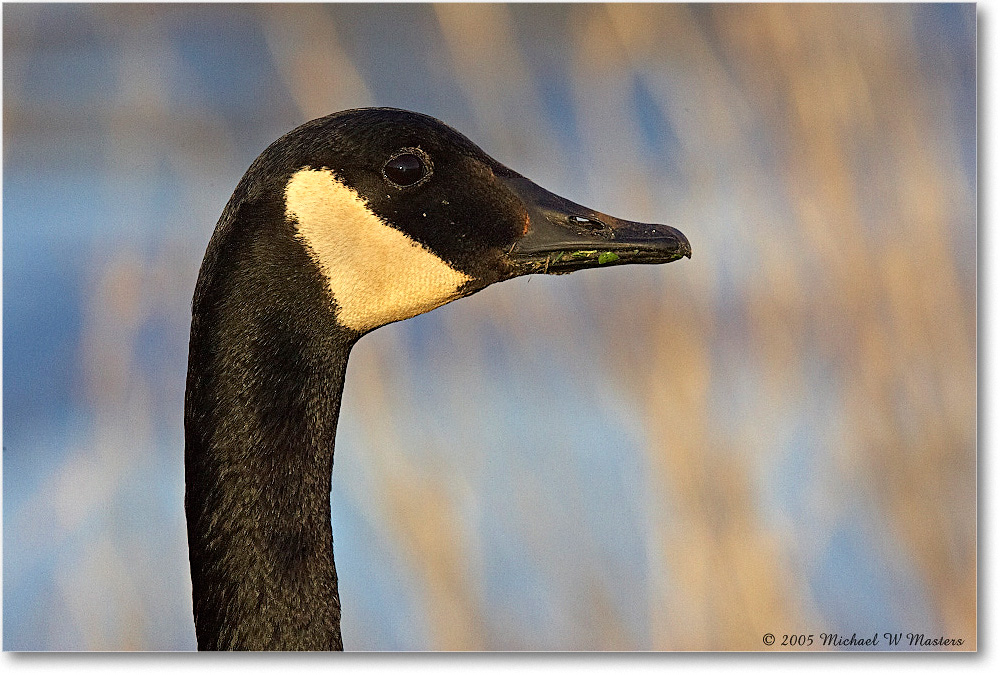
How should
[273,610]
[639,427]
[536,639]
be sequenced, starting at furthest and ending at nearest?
[639,427], [536,639], [273,610]

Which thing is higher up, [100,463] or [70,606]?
[100,463]

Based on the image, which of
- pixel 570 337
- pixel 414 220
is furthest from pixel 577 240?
pixel 570 337

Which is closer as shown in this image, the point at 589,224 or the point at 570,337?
the point at 589,224

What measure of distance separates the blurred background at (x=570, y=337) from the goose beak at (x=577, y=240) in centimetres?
115

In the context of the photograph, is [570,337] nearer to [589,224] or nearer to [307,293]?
[589,224]

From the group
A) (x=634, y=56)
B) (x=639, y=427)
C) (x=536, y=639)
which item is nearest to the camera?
(x=536, y=639)

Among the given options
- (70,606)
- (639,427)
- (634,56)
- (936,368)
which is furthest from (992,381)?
(70,606)

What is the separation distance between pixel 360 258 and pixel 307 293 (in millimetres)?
120

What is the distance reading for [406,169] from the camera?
6.81ft

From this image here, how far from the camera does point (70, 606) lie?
3062 mm

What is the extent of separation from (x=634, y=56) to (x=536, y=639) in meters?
1.77

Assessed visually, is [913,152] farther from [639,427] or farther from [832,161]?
[639,427]

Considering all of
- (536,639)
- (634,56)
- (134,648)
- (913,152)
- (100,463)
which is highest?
(634,56)

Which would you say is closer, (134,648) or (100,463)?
(134,648)
